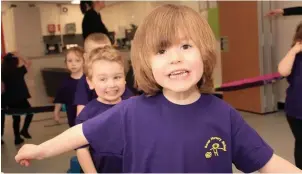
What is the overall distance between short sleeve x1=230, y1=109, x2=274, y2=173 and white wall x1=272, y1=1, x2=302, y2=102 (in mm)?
4045

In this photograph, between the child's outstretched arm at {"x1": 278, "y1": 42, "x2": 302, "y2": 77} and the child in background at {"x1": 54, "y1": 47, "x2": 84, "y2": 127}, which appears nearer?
the child's outstretched arm at {"x1": 278, "y1": 42, "x2": 302, "y2": 77}

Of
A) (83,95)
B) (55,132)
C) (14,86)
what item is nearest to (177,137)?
(83,95)

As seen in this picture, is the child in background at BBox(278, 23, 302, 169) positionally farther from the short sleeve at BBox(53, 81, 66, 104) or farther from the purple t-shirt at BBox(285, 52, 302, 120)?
the short sleeve at BBox(53, 81, 66, 104)

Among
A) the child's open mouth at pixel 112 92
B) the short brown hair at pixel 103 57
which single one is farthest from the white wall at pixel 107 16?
the child's open mouth at pixel 112 92

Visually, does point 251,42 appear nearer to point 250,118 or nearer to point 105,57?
point 250,118

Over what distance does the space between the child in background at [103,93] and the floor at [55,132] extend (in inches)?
60.6

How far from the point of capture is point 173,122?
979 millimetres

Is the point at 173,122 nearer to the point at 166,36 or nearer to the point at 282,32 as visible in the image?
the point at 166,36

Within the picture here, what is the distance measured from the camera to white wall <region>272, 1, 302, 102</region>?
15.7 feet

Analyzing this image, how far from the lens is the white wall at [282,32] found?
4.77 metres

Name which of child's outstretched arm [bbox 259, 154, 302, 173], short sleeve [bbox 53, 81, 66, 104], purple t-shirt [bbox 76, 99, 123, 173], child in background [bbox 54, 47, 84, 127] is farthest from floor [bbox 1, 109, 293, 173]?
child's outstretched arm [bbox 259, 154, 302, 173]

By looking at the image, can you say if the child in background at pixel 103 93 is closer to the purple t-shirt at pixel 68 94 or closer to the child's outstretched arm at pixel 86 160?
the child's outstretched arm at pixel 86 160

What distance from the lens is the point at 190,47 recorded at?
3.16 feet

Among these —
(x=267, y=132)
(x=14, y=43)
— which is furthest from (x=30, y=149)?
(x=14, y=43)
